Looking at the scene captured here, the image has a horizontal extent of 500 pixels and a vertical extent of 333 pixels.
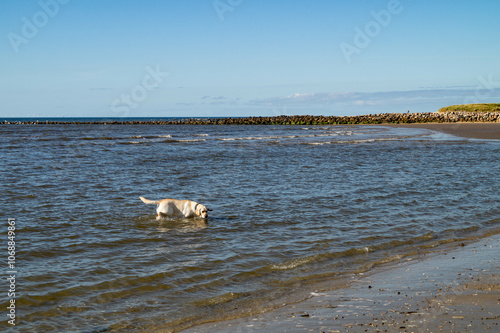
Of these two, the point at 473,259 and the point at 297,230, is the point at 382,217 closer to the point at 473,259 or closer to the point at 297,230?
Answer: the point at 297,230

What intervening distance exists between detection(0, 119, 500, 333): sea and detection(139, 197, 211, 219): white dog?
0.19 meters

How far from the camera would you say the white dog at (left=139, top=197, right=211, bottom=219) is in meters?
10.6

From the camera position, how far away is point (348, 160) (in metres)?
24.5

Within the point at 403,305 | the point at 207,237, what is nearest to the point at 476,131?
the point at 207,237

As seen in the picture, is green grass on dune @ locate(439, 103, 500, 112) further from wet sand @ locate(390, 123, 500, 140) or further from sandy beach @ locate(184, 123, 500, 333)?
sandy beach @ locate(184, 123, 500, 333)

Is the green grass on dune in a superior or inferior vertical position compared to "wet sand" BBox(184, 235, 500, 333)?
superior

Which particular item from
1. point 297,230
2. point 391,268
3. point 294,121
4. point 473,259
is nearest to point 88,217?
point 297,230

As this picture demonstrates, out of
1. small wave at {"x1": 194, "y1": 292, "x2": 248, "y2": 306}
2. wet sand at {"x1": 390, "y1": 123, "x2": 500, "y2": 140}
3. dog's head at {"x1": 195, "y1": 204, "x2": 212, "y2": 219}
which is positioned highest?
Answer: wet sand at {"x1": 390, "y1": 123, "x2": 500, "y2": 140}

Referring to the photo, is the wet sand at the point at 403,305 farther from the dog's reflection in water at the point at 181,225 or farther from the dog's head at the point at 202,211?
the dog's head at the point at 202,211

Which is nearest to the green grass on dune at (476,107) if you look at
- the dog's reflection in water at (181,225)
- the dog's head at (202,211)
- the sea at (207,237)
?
the sea at (207,237)

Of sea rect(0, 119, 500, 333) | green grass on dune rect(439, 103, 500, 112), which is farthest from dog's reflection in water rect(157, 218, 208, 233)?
green grass on dune rect(439, 103, 500, 112)

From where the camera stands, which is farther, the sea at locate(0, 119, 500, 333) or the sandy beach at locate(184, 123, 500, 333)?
the sea at locate(0, 119, 500, 333)

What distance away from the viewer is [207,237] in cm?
926

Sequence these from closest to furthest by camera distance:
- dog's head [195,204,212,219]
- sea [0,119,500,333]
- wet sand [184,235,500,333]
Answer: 1. wet sand [184,235,500,333]
2. sea [0,119,500,333]
3. dog's head [195,204,212,219]
